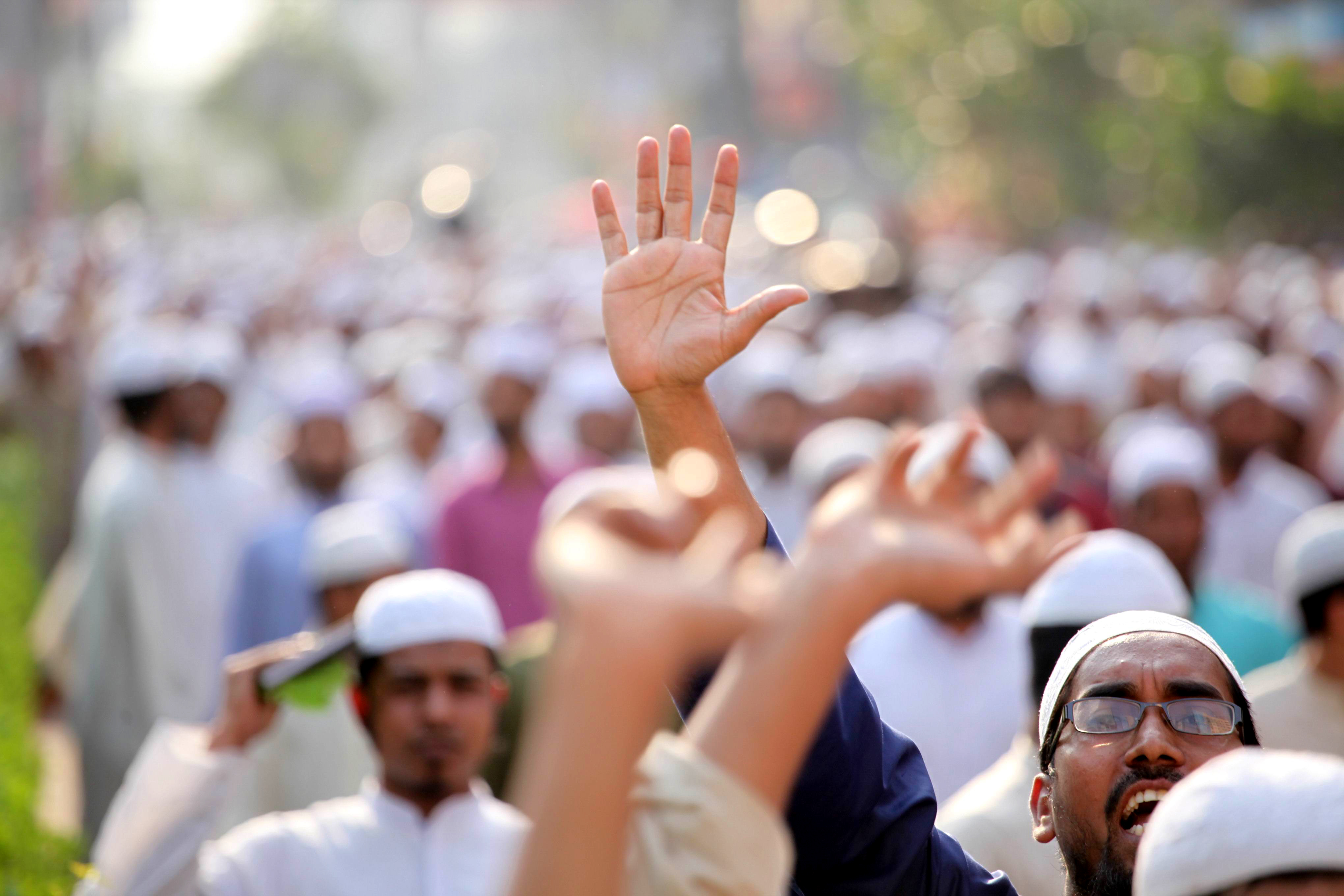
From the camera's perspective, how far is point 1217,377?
332 inches

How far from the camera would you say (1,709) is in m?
5.95

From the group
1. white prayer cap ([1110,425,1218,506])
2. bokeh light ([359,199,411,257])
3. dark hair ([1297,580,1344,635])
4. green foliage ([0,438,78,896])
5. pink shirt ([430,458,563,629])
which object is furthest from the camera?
Answer: bokeh light ([359,199,411,257])

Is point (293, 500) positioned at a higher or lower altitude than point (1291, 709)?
higher

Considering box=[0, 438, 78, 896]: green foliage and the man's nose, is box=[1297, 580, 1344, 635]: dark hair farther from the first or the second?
box=[0, 438, 78, 896]: green foliage

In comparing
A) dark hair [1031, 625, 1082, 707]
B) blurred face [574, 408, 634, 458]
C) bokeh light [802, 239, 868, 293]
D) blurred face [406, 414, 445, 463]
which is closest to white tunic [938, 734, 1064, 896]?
dark hair [1031, 625, 1082, 707]

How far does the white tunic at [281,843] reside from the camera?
3.46 m

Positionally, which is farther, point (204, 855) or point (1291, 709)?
point (1291, 709)

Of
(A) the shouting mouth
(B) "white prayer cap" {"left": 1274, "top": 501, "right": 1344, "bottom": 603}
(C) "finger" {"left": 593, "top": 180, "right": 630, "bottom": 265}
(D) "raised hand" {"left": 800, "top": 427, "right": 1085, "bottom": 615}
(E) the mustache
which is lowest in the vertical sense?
(B) "white prayer cap" {"left": 1274, "top": 501, "right": 1344, "bottom": 603}

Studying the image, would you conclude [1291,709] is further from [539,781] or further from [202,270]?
[202,270]

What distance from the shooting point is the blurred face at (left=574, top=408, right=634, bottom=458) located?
8.40 meters

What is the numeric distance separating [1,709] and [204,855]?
2.79m

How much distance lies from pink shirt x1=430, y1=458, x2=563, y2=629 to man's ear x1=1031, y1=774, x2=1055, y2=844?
4199 millimetres

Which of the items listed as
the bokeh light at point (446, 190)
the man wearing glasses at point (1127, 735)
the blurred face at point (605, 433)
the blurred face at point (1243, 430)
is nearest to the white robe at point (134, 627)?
the blurred face at point (605, 433)

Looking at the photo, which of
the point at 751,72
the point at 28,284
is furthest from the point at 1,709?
the point at 751,72
